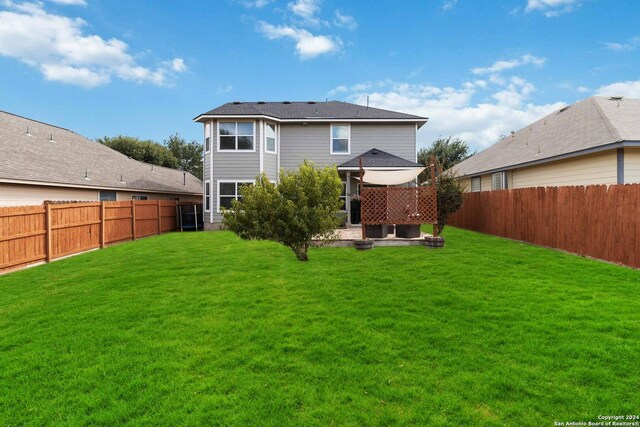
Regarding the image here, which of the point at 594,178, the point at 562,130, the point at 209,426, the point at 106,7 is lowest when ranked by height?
the point at 209,426

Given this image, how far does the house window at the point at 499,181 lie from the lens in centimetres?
1742

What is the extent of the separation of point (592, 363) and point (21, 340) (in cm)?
669

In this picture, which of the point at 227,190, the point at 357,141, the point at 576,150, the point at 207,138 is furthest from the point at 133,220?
the point at 576,150

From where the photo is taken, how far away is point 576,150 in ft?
37.9

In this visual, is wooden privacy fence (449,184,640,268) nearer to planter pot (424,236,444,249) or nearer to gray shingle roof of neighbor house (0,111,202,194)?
planter pot (424,236,444,249)

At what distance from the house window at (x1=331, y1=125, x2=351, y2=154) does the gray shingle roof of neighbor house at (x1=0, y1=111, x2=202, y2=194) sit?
36.4ft

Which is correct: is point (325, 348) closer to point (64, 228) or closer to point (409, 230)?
point (409, 230)

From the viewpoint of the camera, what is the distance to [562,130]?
14820 millimetres

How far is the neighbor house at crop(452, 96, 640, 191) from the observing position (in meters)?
10.3

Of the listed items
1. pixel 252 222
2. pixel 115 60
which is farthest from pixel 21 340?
pixel 115 60

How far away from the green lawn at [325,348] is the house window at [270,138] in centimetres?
1196

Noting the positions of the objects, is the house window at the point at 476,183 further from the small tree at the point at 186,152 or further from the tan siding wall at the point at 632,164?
the small tree at the point at 186,152

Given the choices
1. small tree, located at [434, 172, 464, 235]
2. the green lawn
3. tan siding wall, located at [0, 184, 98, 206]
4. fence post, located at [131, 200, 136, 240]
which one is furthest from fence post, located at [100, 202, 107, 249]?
small tree, located at [434, 172, 464, 235]

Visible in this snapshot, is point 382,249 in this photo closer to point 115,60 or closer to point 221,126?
point 221,126
